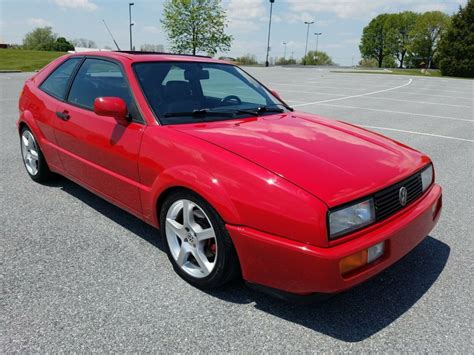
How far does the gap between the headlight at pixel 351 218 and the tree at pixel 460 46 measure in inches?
2037

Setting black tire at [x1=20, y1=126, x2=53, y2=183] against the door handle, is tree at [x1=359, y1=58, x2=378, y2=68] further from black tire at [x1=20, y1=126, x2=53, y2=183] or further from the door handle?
the door handle

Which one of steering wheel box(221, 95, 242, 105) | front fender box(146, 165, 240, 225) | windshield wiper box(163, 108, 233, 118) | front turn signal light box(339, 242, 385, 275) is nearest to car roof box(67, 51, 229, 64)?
steering wheel box(221, 95, 242, 105)

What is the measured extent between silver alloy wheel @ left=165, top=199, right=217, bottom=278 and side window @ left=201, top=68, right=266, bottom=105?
1243mm

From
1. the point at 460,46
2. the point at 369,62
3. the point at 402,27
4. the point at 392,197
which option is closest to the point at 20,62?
the point at 392,197

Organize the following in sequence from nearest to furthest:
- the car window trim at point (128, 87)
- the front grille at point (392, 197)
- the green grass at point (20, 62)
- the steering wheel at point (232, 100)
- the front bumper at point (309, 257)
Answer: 1. the front bumper at point (309, 257)
2. the front grille at point (392, 197)
3. the car window trim at point (128, 87)
4. the steering wheel at point (232, 100)
5. the green grass at point (20, 62)

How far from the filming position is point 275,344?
2.08 meters

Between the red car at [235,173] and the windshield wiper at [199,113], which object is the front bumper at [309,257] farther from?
the windshield wiper at [199,113]

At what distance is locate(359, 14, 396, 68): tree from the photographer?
264ft

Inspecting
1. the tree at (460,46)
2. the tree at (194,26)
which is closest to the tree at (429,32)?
the tree at (460,46)

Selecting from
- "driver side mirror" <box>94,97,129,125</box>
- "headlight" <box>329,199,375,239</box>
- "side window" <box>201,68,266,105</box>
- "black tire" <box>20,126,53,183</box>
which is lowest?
"black tire" <box>20,126,53,183</box>

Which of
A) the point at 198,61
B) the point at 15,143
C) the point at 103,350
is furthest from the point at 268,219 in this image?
the point at 15,143

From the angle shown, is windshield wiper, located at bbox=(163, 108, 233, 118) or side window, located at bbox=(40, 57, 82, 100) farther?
side window, located at bbox=(40, 57, 82, 100)

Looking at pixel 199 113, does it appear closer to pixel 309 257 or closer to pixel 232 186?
pixel 232 186

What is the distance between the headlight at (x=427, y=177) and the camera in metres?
2.70
